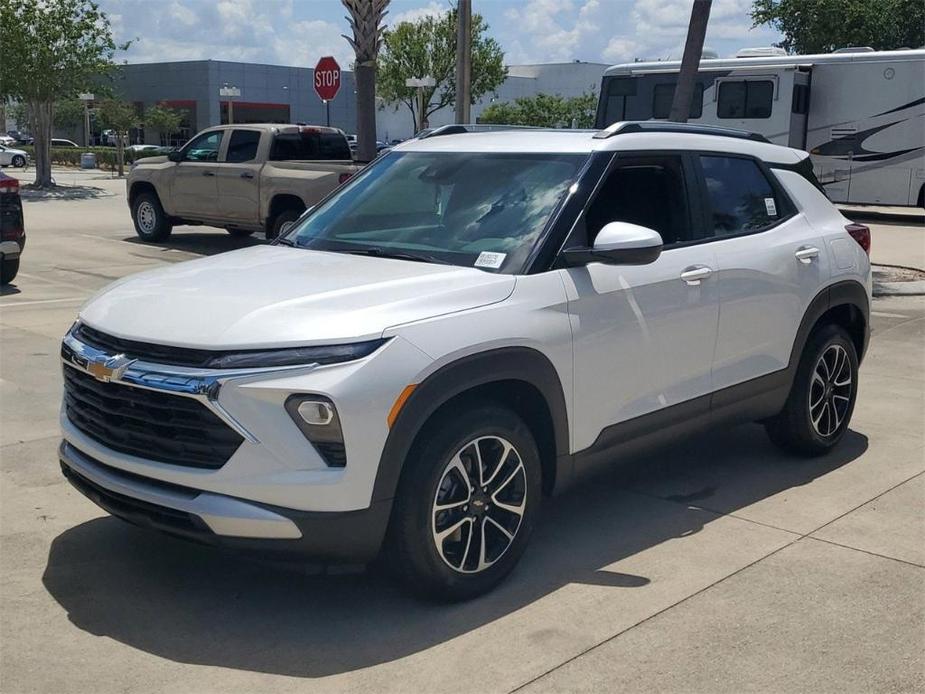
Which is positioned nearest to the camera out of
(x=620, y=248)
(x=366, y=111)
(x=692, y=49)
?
(x=620, y=248)

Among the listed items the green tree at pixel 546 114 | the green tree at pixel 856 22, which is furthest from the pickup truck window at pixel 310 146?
the green tree at pixel 546 114

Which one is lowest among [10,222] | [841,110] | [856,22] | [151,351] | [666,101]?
[10,222]

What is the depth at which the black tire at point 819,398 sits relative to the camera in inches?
233

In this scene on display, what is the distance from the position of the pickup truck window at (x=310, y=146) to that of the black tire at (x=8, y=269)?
184 inches

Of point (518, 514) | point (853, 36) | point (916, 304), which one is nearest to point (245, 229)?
point (916, 304)

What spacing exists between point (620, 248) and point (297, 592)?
6.27ft

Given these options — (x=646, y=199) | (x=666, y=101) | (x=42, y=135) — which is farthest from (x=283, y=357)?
(x=42, y=135)

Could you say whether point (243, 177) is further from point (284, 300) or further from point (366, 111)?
point (284, 300)

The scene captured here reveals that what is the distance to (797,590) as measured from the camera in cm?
438

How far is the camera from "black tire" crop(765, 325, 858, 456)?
19.5 ft

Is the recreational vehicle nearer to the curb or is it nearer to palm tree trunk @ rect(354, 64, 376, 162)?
the curb

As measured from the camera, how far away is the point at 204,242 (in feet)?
57.5

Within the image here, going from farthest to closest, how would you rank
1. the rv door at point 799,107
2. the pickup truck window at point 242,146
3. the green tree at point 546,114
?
the green tree at point 546,114
the rv door at point 799,107
the pickup truck window at point 242,146

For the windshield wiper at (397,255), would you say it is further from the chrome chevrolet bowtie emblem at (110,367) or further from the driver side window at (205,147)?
the driver side window at (205,147)
